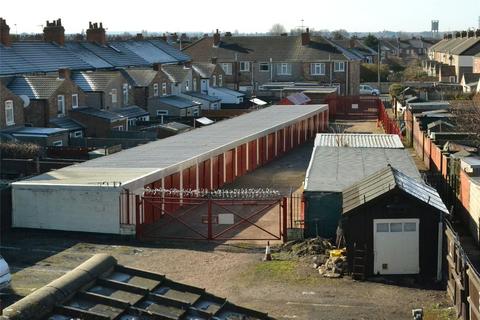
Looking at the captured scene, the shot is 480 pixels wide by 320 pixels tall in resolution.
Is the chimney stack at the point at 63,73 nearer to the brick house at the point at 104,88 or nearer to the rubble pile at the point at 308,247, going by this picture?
the brick house at the point at 104,88

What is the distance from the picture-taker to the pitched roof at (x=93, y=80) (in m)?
46.8

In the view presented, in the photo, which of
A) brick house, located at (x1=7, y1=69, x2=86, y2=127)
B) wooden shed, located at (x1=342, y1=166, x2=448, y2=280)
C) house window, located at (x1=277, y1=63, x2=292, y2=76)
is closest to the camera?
wooden shed, located at (x1=342, y1=166, x2=448, y2=280)

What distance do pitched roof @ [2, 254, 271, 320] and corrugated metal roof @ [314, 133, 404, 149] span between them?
17.1 metres

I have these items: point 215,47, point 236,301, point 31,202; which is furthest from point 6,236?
point 215,47

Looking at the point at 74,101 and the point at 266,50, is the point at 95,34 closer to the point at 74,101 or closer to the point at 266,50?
the point at 74,101

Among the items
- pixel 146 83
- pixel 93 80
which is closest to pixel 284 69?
pixel 146 83

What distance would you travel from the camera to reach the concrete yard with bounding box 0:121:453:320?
16.5m

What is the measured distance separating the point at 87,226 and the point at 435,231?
1003cm

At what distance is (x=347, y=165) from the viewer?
84.5 feet

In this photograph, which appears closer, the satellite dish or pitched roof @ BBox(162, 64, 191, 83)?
the satellite dish

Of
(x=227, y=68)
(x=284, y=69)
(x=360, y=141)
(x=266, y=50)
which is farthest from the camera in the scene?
(x=227, y=68)

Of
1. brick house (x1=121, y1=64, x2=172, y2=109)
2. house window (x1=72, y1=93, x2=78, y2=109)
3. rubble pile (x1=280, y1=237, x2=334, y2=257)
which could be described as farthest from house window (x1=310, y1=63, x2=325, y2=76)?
rubble pile (x1=280, y1=237, x2=334, y2=257)

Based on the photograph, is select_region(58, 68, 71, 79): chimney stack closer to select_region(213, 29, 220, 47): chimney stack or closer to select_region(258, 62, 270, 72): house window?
select_region(258, 62, 270, 72): house window

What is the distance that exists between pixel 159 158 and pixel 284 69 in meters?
49.8
